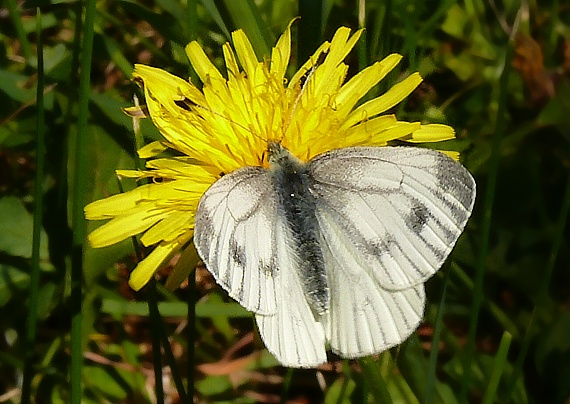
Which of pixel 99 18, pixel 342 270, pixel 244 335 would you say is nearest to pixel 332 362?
pixel 244 335

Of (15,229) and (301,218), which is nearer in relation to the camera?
(301,218)

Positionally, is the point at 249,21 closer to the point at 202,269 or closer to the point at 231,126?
the point at 231,126

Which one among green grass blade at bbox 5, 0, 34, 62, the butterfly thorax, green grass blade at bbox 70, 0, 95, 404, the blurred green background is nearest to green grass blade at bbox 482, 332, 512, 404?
the blurred green background

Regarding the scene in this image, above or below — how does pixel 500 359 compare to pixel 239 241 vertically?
→ below

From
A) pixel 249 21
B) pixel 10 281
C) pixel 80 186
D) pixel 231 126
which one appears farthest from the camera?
pixel 10 281

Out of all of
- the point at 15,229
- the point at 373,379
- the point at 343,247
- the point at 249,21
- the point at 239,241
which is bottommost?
the point at 373,379

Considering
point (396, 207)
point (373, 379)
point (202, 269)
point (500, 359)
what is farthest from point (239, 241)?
point (202, 269)

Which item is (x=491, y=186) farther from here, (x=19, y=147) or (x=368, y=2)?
(x=19, y=147)

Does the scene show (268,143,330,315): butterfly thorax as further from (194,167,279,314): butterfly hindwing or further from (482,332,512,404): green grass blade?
(482,332,512,404): green grass blade
